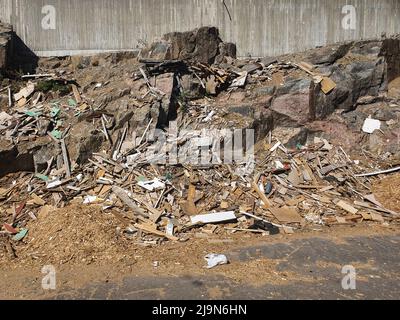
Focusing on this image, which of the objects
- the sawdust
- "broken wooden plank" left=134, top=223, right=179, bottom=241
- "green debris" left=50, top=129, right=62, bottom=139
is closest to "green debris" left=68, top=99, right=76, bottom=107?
"green debris" left=50, top=129, right=62, bottom=139

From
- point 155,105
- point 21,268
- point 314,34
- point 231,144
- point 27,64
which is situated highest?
point 314,34

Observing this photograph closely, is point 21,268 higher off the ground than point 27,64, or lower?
lower

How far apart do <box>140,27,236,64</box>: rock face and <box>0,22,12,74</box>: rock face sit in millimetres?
4125

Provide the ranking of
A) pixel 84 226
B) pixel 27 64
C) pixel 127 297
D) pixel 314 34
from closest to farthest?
1. pixel 127 297
2. pixel 84 226
3. pixel 27 64
4. pixel 314 34

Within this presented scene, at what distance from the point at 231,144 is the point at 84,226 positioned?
15.9ft

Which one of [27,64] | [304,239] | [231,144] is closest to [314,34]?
[231,144]

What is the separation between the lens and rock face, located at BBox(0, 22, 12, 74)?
40.1 feet

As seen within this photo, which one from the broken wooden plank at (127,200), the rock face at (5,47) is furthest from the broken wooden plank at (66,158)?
the rock face at (5,47)

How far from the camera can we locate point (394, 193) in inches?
401

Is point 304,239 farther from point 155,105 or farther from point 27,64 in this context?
point 27,64

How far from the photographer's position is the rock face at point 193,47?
13.1 meters

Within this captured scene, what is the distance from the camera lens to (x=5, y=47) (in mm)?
12195

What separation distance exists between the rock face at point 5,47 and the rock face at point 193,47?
412cm

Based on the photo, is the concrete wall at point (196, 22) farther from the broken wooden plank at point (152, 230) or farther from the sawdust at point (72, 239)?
the broken wooden plank at point (152, 230)
